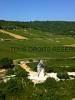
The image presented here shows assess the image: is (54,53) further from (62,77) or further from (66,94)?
(66,94)

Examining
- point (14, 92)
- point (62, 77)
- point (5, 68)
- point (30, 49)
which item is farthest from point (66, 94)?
point (30, 49)

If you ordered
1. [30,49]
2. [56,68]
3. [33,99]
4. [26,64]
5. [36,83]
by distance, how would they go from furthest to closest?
[30,49]
[26,64]
[56,68]
[36,83]
[33,99]

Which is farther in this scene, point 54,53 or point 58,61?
point 54,53

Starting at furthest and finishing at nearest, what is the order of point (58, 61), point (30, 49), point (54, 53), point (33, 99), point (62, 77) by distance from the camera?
point (30, 49), point (54, 53), point (58, 61), point (62, 77), point (33, 99)

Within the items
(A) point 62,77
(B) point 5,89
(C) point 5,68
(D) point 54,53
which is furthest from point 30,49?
(B) point 5,89

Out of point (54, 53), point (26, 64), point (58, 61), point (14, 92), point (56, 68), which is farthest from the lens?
point (54, 53)

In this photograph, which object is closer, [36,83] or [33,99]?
[33,99]

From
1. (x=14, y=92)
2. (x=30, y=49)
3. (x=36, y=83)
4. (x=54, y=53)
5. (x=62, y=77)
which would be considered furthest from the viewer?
(x=30, y=49)

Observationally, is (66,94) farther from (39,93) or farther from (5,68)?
(5,68)
